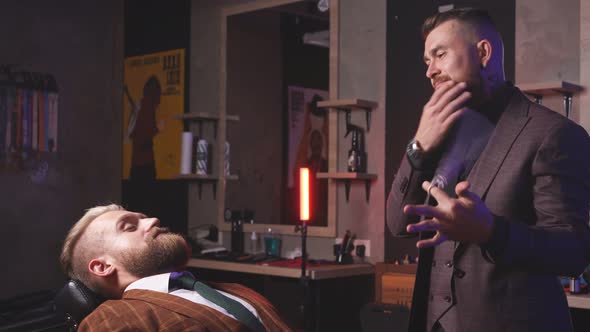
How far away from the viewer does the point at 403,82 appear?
14.5 feet

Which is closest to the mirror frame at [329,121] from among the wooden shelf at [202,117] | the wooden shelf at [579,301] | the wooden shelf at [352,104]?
the wooden shelf at [202,117]

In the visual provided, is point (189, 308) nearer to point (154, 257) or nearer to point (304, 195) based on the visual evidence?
point (154, 257)

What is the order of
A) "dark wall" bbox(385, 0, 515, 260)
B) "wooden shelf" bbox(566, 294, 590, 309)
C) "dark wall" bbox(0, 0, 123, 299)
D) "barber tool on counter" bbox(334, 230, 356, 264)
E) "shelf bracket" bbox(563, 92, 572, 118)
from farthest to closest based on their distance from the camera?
1. "dark wall" bbox(0, 0, 123, 299)
2. "barber tool on counter" bbox(334, 230, 356, 264)
3. "dark wall" bbox(385, 0, 515, 260)
4. "shelf bracket" bbox(563, 92, 572, 118)
5. "wooden shelf" bbox(566, 294, 590, 309)

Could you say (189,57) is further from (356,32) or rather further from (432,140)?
(432,140)

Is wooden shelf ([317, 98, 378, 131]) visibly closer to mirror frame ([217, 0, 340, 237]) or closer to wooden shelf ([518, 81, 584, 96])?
mirror frame ([217, 0, 340, 237])

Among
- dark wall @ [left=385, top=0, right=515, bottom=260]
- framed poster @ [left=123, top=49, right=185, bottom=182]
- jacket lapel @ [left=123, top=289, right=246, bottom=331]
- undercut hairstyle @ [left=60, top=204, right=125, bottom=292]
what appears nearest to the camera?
jacket lapel @ [left=123, top=289, right=246, bottom=331]

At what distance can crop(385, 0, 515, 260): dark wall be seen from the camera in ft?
14.2

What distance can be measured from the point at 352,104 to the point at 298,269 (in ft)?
A: 3.58

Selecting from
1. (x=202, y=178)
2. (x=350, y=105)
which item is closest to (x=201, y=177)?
(x=202, y=178)

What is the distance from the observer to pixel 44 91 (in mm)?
5598

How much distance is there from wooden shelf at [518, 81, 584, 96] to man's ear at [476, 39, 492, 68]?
186cm

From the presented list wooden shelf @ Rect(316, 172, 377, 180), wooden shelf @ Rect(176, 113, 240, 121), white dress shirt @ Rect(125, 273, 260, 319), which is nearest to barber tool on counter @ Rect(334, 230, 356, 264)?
wooden shelf @ Rect(316, 172, 377, 180)

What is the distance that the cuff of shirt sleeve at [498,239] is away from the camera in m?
1.45

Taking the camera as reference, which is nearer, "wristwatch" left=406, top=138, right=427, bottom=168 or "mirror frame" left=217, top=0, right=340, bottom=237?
"wristwatch" left=406, top=138, right=427, bottom=168
